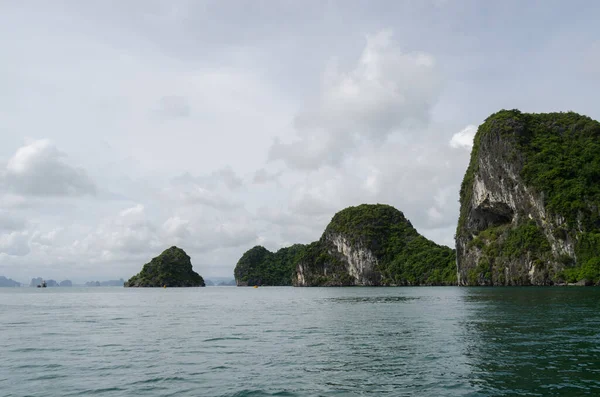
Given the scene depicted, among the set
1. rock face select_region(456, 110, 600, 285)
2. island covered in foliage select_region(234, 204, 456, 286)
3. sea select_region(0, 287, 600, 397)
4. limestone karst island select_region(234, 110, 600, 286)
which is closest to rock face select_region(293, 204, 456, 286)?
island covered in foliage select_region(234, 204, 456, 286)

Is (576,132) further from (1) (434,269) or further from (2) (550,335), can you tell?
(2) (550,335)

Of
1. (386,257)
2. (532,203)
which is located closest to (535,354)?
(532,203)

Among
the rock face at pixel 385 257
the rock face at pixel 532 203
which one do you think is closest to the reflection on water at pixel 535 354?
the rock face at pixel 532 203

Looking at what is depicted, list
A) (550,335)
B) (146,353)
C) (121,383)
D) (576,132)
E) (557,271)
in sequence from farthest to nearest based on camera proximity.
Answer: (576,132)
(557,271)
(550,335)
(146,353)
(121,383)

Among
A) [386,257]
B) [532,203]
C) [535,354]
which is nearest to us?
[535,354]

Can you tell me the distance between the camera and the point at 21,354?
75.2 ft

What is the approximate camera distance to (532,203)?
111 meters

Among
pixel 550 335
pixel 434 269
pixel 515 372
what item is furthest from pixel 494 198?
pixel 515 372

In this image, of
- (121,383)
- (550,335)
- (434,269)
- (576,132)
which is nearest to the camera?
(121,383)

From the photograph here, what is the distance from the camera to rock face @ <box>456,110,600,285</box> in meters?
97.9

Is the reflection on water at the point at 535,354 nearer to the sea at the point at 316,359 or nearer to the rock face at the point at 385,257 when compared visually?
the sea at the point at 316,359

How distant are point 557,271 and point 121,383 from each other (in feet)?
340

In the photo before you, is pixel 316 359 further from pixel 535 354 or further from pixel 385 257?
pixel 385 257

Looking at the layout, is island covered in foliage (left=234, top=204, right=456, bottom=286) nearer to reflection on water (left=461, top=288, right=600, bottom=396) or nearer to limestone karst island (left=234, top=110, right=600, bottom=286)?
limestone karst island (left=234, top=110, right=600, bottom=286)
